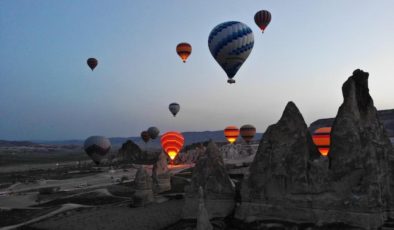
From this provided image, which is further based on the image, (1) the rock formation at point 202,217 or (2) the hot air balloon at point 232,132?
(2) the hot air balloon at point 232,132

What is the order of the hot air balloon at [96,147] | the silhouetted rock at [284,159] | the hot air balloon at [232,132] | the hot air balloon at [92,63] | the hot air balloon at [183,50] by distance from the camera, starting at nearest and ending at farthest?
1. the silhouetted rock at [284,159]
2. the hot air balloon at [96,147]
3. the hot air balloon at [183,50]
4. the hot air balloon at [92,63]
5. the hot air balloon at [232,132]

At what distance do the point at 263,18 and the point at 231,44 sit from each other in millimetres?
12989

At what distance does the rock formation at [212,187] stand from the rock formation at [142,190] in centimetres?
765

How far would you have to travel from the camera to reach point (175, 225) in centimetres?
2091

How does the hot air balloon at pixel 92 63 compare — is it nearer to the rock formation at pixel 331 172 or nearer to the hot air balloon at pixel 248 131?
the hot air balloon at pixel 248 131

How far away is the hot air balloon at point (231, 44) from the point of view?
127ft

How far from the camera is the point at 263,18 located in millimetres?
49094

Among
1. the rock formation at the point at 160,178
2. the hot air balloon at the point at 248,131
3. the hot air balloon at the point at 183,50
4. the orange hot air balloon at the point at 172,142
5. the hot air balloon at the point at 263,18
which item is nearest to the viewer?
the rock formation at the point at 160,178

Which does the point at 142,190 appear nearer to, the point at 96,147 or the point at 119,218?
the point at 119,218

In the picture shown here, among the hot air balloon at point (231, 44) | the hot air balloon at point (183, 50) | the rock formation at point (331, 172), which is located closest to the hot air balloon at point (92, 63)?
the hot air balloon at point (183, 50)

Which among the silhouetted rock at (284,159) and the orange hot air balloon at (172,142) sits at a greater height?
the orange hot air balloon at (172,142)

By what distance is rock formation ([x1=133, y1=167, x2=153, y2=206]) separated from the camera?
28.2 meters

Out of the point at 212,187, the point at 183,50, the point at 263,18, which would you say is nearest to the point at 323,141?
the point at 212,187

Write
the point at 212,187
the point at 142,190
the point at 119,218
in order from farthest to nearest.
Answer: the point at 142,190 < the point at 119,218 < the point at 212,187
